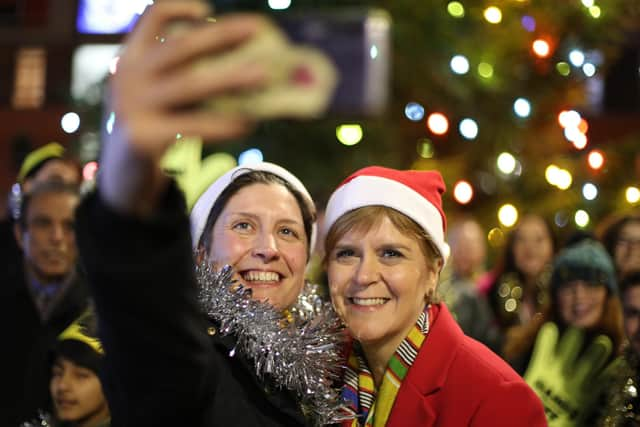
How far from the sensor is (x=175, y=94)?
4.58 ft

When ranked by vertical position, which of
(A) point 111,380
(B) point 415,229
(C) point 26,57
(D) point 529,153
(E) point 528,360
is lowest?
(E) point 528,360

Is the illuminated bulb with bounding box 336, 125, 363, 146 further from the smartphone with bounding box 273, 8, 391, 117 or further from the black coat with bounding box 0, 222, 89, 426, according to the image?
the smartphone with bounding box 273, 8, 391, 117

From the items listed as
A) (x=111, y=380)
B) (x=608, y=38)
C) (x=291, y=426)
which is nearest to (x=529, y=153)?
(x=608, y=38)

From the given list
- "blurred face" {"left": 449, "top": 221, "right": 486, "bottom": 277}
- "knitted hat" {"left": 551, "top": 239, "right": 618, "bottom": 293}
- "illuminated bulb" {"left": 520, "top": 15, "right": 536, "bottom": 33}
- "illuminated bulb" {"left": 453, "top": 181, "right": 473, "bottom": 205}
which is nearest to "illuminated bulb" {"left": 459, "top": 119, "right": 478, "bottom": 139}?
"illuminated bulb" {"left": 453, "top": 181, "right": 473, "bottom": 205}

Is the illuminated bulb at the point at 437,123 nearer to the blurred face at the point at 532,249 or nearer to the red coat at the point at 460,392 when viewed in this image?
the blurred face at the point at 532,249

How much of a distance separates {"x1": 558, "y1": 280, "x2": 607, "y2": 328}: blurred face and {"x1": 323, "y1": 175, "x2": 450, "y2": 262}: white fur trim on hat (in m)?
1.76

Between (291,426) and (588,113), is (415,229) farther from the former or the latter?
(588,113)

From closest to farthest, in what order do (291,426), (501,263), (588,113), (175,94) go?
(175,94)
(291,426)
(501,263)
(588,113)

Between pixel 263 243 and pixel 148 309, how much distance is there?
1471 millimetres

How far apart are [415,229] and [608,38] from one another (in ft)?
22.6

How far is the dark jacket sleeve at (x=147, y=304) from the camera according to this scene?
1.54 meters

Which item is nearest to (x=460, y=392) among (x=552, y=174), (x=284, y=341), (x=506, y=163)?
(x=284, y=341)

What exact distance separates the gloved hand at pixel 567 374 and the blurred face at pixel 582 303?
11 centimetres

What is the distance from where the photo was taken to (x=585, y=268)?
16.1ft
